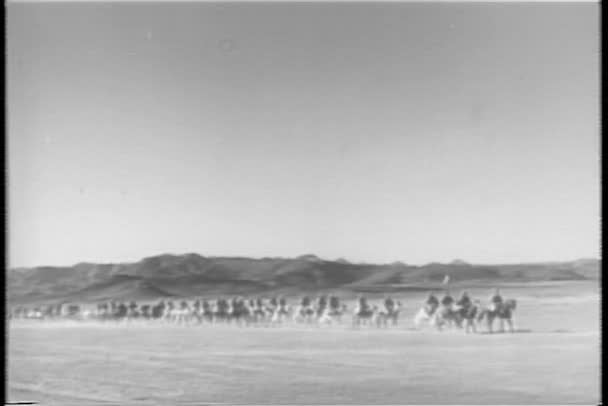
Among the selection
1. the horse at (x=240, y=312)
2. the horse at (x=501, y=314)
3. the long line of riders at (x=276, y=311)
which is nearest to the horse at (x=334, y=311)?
the long line of riders at (x=276, y=311)

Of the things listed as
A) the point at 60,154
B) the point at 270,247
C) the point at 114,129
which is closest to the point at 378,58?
the point at 270,247

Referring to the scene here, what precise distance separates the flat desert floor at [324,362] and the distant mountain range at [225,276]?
0.14ft

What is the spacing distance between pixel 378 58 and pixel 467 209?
0.41 meters

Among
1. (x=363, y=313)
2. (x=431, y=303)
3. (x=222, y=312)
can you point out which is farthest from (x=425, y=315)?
(x=222, y=312)

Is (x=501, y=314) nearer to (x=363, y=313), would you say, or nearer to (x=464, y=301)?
(x=464, y=301)

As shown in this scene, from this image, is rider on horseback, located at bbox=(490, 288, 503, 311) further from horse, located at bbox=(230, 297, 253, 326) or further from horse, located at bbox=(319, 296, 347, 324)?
horse, located at bbox=(230, 297, 253, 326)

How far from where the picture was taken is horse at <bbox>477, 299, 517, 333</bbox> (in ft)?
5.42

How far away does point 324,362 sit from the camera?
1.66 metres

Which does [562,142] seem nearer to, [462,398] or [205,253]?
[462,398]

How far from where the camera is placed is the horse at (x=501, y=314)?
165cm

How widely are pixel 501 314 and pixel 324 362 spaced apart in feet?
1.39

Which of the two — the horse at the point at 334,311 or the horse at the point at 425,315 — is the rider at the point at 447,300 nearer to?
the horse at the point at 425,315

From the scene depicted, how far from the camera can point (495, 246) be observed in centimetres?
165

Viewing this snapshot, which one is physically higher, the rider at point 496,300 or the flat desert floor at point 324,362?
the rider at point 496,300
